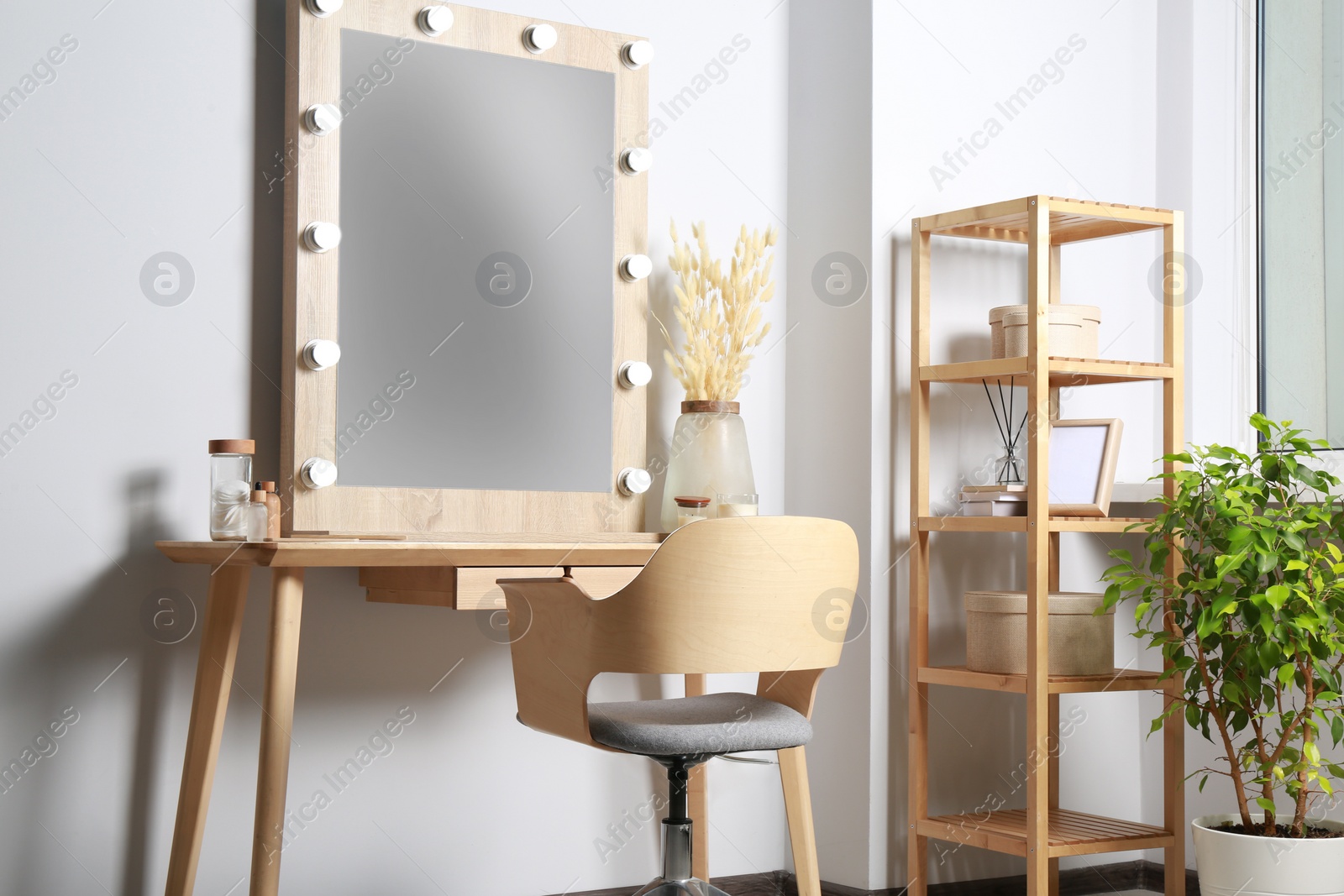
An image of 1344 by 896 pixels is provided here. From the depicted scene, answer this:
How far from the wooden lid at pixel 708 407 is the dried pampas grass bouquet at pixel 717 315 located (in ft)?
0.08

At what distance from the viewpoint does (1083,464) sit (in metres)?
2.65

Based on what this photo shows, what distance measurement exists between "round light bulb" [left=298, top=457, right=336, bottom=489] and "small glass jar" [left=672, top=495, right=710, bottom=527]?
0.69 meters

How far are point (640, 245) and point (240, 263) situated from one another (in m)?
0.82

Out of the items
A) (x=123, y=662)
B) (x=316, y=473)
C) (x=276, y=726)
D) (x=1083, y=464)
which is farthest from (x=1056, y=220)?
(x=123, y=662)

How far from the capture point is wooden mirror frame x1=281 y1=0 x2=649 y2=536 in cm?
232

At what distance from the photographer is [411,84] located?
2465 mm

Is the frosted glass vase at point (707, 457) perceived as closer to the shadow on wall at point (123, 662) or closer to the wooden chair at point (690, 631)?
the wooden chair at point (690, 631)

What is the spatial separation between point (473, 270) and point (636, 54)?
1.99 feet

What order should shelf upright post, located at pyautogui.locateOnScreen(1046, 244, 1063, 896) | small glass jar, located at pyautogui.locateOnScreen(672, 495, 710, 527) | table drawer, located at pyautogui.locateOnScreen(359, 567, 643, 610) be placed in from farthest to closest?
shelf upright post, located at pyautogui.locateOnScreen(1046, 244, 1063, 896) → small glass jar, located at pyautogui.locateOnScreen(672, 495, 710, 527) → table drawer, located at pyautogui.locateOnScreen(359, 567, 643, 610)

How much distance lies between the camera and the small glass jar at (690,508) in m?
2.51

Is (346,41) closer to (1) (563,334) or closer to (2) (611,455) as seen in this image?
(1) (563,334)

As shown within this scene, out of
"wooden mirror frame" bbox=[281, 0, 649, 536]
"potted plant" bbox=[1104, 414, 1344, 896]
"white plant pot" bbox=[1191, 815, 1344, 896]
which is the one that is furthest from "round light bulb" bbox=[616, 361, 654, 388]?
"white plant pot" bbox=[1191, 815, 1344, 896]

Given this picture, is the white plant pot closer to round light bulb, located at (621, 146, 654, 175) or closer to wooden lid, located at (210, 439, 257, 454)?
round light bulb, located at (621, 146, 654, 175)

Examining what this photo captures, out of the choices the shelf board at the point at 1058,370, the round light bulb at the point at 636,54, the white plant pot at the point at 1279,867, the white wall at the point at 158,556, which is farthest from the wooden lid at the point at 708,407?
the white plant pot at the point at 1279,867
